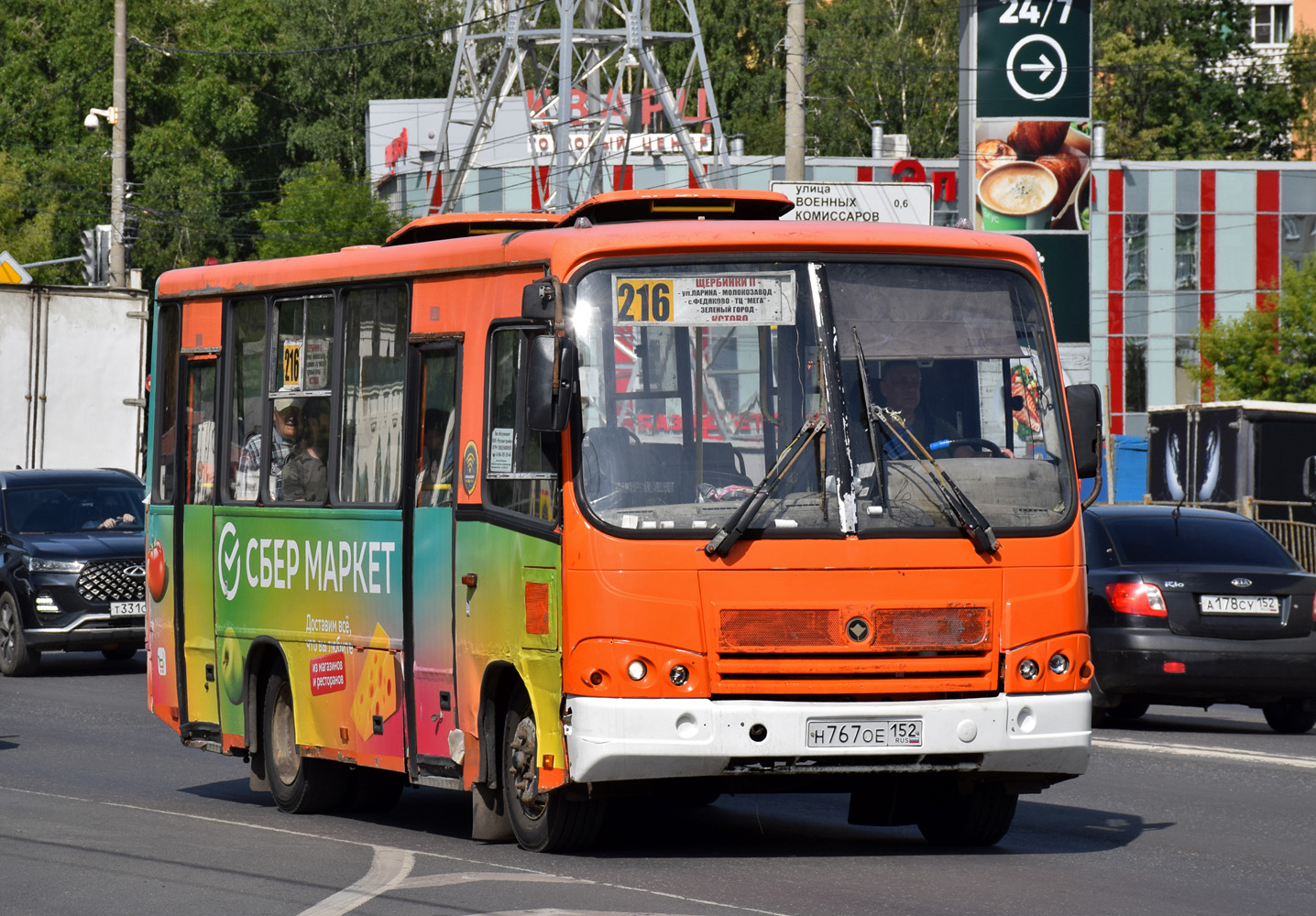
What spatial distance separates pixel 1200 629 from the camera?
15.6 metres

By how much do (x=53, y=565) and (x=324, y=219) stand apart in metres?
57.5

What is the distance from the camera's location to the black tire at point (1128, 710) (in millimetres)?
17266

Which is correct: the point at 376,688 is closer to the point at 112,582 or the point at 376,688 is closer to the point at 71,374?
the point at 112,582

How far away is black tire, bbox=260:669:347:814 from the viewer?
11.6 m

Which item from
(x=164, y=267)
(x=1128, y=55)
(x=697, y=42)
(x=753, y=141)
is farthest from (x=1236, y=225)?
(x=164, y=267)

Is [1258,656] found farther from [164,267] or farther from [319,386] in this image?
[164,267]

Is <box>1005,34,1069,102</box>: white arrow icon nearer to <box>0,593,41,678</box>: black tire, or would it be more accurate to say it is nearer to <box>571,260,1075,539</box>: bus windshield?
<box>0,593,41,678</box>: black tire

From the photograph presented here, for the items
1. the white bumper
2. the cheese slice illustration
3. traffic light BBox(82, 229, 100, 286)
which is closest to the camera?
the white bumper

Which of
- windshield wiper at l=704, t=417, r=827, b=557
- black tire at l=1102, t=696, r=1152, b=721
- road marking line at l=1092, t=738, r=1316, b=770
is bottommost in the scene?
black tire at l=1102, t=696, r=1152, b=721

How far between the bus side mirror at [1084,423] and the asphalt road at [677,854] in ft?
5.33

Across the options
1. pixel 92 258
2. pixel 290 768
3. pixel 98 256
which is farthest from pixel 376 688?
pixel 92 258

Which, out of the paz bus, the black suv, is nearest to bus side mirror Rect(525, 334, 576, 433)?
the paz bus

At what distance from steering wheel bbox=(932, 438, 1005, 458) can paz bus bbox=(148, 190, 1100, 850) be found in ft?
0.05

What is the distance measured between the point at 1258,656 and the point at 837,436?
731cm
